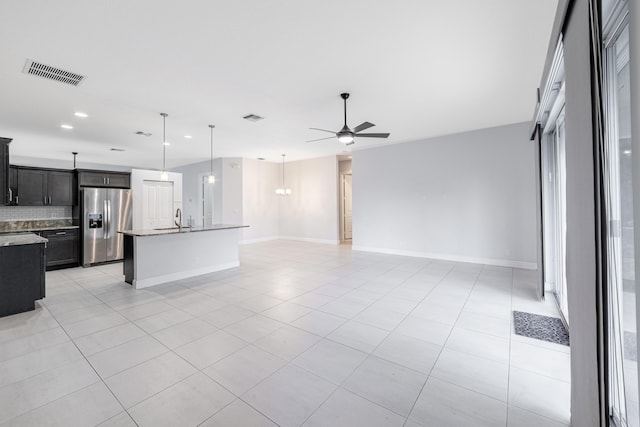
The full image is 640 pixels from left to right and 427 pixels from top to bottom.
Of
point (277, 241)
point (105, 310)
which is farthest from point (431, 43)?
point (277, 241)

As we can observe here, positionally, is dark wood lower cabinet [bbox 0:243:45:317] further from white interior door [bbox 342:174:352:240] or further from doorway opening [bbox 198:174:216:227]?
white interior door [bbox 342:174:352:240]

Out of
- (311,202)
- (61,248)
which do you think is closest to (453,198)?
(311,202)

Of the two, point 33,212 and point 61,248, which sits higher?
point 33,212

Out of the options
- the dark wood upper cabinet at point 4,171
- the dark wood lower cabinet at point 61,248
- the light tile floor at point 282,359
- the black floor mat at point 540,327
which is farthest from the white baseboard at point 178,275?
the black floor mat at point 540,327

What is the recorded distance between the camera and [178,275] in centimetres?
506

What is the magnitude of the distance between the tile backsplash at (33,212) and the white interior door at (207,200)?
4.00 metres

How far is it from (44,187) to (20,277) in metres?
3.72

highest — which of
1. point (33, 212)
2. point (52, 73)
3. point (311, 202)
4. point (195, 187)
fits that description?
point (52, 73)

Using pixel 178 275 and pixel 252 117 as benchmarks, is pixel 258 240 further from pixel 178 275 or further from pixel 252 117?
pixel 252 117

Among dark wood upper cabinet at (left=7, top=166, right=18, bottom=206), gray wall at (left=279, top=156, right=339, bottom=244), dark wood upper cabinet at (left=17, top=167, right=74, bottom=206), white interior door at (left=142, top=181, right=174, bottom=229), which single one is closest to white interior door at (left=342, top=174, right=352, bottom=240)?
gray wall at (left=279, top=156, right=339, bottom=244)

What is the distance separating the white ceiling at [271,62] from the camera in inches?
94.6

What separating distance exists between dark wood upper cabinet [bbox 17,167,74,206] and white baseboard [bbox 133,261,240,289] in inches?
146

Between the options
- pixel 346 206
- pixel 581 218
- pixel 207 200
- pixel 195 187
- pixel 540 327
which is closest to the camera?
pixel 581 218

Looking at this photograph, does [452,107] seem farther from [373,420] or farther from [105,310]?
[105,310]
